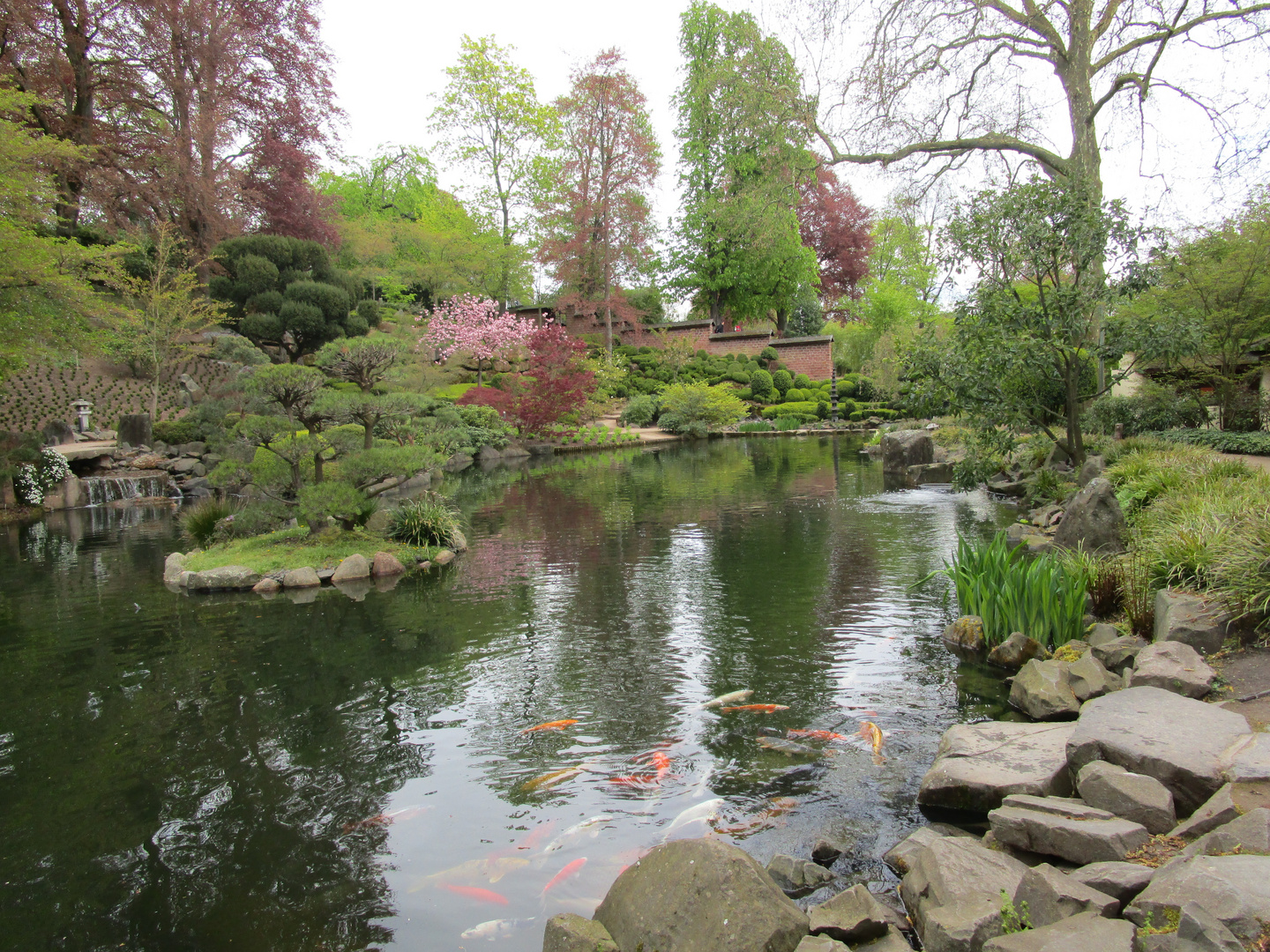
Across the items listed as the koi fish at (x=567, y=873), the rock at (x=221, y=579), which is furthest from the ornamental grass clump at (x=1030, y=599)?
the rock at (x=221, y=579)

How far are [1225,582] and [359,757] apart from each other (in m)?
5.46

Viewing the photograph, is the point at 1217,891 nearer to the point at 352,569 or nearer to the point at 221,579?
the point at 352,569

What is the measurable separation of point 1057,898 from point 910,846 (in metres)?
0.84

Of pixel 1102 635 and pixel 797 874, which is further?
pixel 1102 635

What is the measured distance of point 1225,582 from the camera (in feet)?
15.3

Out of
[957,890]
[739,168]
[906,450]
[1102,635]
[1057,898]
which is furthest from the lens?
[739,168]

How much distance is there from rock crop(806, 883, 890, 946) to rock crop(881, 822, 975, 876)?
0.41m

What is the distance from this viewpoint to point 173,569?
29.5 feet

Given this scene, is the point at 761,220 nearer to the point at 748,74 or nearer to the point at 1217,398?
the point at 748,74

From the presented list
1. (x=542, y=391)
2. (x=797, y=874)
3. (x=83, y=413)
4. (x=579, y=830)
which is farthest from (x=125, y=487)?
(x=797, y=874)

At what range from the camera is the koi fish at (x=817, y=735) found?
14.0 ft

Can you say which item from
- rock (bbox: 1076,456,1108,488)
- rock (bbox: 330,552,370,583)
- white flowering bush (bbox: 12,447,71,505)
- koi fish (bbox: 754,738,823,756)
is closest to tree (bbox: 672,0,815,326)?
rock (bbox: 1076,456,1108,488)

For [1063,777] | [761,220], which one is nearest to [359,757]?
[1063,777]

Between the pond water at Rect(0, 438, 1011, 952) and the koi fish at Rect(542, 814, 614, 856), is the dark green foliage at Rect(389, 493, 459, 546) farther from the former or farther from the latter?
the koi fish at Rect(542, 814, 614, 856)
